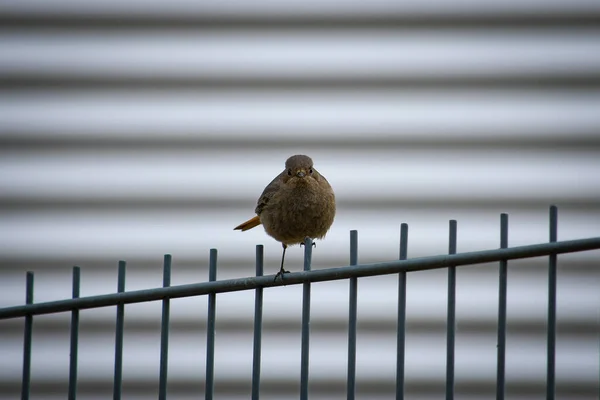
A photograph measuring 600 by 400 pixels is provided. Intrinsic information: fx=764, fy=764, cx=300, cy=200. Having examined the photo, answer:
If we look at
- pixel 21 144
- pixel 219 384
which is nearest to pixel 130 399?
pixel 219 384

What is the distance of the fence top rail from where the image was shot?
2.33 meters

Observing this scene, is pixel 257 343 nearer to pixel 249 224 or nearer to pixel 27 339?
pixel 27 339

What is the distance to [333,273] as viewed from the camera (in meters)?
2.43

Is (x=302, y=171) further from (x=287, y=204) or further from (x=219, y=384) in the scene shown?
(x=219, y=384)

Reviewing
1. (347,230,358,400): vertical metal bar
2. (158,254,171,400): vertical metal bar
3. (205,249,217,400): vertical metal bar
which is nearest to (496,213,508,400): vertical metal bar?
(347,230,358,400): vertical metal bar

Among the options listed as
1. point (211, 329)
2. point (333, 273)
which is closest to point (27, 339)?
point (211, 329)

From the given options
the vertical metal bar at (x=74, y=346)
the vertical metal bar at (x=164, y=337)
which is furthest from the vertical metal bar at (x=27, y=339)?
the vertical metal bar at (x=164, y=337)

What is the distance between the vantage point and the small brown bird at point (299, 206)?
12.6 ft

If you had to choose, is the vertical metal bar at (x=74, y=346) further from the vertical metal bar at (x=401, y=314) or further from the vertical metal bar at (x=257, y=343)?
the vertical metal bar at (x=401, y=314)

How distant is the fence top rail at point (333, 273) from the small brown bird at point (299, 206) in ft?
4.35

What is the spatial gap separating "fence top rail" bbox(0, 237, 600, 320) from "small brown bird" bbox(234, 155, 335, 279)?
52.2 inches

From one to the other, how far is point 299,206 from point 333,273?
1413 mm

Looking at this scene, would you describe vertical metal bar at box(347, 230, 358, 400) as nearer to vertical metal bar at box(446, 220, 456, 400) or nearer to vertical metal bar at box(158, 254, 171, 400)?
vertical metal bar at box(446, 220, 456, 400)

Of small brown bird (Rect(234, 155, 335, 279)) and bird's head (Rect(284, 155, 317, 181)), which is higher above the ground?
bird's head (Rect(284, 155, 317, 181))
